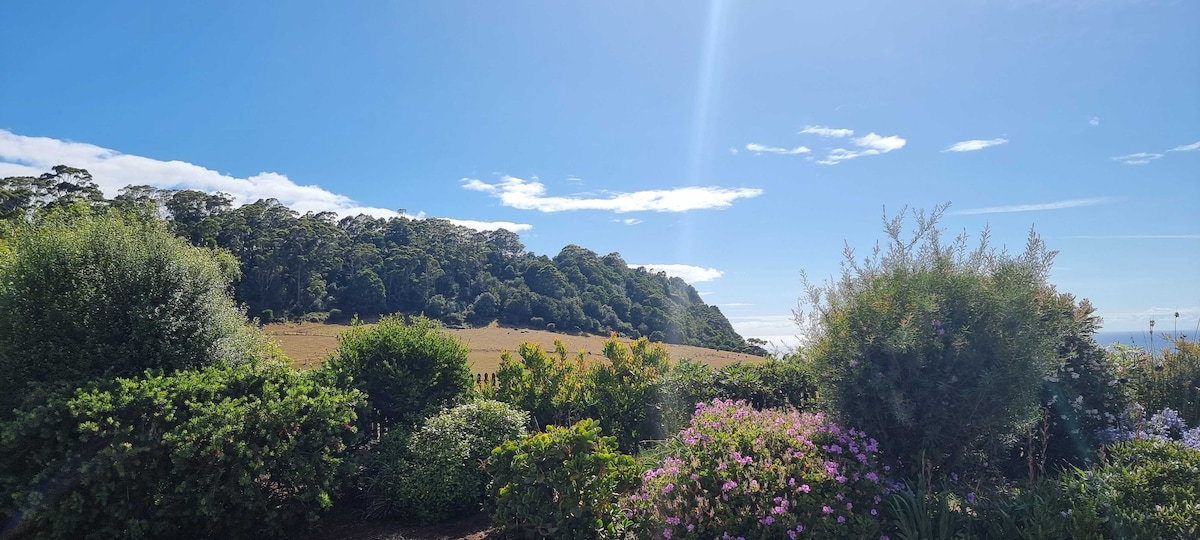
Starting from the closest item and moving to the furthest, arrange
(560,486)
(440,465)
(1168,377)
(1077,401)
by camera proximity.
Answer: (560,486)
(1077,401)
(440,465)
(1168,377)

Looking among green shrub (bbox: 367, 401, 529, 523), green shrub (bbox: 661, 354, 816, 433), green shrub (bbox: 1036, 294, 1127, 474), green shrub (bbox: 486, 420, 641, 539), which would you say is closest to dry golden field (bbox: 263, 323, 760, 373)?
green shrub (bbox: 661, 354, 816, 433)

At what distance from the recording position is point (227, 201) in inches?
1654

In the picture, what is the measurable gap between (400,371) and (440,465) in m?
1.24

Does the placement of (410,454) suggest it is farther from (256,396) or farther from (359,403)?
(256,396)

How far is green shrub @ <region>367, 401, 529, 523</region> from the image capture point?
5.04 meters

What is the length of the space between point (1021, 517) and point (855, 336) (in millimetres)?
1520

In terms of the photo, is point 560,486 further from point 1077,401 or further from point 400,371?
point 1077,401

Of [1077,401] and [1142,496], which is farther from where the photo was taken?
[1077,401]

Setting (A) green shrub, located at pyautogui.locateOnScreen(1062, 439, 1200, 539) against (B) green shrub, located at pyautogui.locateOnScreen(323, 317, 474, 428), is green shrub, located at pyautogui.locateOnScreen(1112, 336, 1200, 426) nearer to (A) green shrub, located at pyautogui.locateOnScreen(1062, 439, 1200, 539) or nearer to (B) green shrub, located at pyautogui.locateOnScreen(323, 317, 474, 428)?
(A) green shrub, located at pyautogui.locateOnScreen(1062, 439, 1200, 539)

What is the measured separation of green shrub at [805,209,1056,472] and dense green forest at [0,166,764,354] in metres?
26.8

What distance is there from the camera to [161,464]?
4.32 metres

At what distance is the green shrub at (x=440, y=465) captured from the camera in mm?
5043

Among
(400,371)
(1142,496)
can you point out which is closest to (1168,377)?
(1142,496)

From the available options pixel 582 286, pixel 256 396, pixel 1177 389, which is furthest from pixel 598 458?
pixel 582 286
